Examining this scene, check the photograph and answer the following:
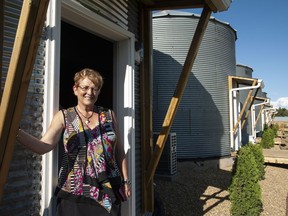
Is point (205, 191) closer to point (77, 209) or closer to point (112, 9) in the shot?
point (112, 9)

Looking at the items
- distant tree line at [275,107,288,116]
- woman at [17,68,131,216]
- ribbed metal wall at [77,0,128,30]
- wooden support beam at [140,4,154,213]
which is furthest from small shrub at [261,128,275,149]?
distant tree line at [275,107,288,116]

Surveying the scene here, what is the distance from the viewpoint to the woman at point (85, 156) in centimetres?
209

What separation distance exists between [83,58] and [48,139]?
2896mm

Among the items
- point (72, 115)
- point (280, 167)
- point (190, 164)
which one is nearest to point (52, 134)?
point (72, 115)

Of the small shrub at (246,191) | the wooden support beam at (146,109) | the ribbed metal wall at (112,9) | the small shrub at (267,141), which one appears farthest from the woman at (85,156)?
the small shrub at (267,141)

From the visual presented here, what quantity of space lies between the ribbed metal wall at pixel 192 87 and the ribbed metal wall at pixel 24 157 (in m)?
8.60

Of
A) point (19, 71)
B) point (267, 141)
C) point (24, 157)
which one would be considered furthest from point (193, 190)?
point (267, 141)

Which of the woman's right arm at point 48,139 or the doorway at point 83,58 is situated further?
the doorway at point 83,58

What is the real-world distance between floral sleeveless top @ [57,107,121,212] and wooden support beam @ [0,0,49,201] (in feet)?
2.63

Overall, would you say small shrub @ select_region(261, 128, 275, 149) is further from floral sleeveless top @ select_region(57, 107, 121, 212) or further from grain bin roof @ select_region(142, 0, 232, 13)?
floral sleeveless top @ select_region(57, 107, 121, 212)

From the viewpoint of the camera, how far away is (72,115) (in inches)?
85.4

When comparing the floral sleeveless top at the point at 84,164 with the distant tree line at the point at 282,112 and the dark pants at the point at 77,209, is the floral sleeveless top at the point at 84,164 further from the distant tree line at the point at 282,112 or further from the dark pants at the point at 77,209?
the distant tree line at the point at 282,112

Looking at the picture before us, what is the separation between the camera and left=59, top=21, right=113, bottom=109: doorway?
13.8 ft

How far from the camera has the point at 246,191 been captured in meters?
5.11
